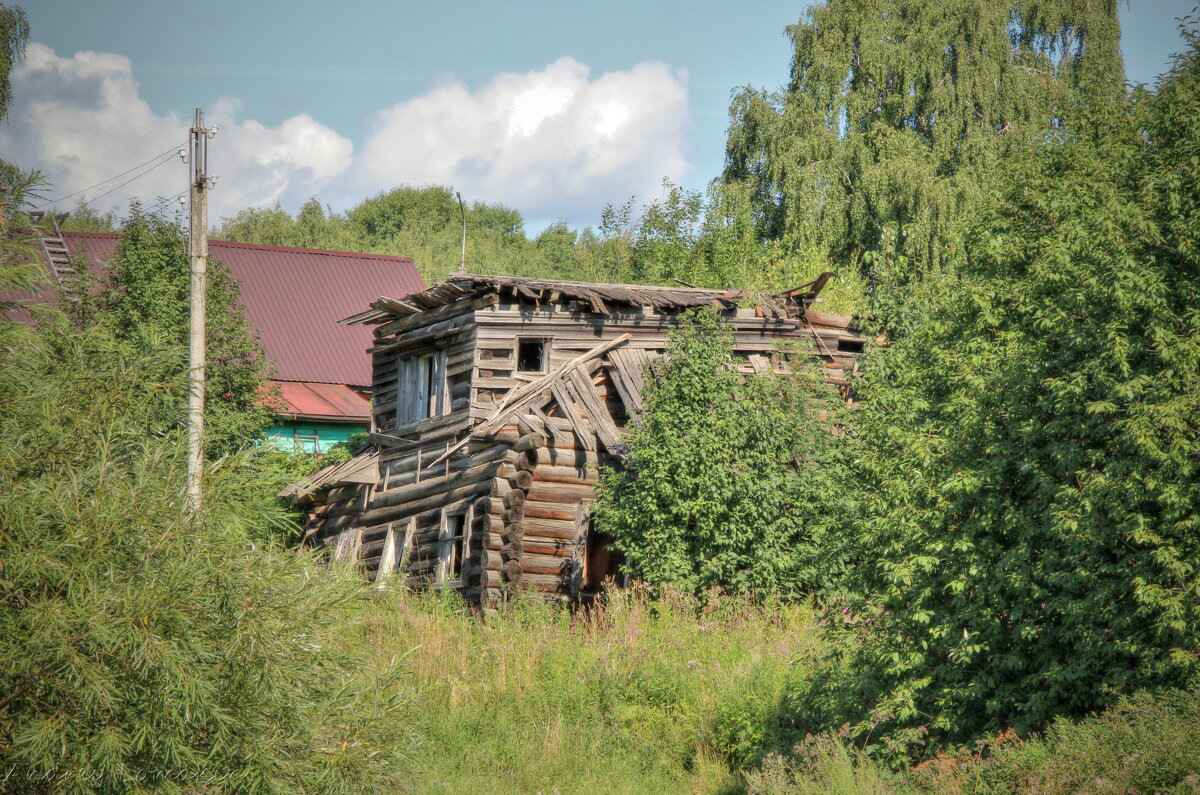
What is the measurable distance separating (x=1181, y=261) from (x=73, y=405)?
8.24 metres

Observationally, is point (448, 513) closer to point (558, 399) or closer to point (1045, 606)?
point (558, 399)

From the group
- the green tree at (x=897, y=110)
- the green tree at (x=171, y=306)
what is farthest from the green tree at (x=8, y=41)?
the green tree at (x=897, y=110)

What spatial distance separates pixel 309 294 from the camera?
32844mm

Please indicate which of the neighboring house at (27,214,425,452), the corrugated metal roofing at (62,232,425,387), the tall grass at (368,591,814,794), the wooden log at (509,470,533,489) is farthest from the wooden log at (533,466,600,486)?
the corrugated metal roofing at (62,232,425,387)

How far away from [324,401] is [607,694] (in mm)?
18315

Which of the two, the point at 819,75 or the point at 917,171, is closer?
the point at 917,171

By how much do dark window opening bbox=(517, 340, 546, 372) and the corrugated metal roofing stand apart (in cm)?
1137

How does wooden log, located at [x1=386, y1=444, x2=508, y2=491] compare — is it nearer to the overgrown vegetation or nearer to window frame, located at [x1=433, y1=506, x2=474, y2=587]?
window frame, located at [x1=433, y1=506, x2=474, y2=587]

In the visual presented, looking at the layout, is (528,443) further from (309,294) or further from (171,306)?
(309,294)

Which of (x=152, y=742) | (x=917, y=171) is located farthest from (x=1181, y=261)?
(x=917, y=171)

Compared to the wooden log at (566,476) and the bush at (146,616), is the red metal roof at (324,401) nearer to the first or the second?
the wooden log at (566,476)

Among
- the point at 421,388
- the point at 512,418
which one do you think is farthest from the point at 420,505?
the point at 512,418

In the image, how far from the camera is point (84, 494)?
22.9 ft

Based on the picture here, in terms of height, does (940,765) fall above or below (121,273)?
below
